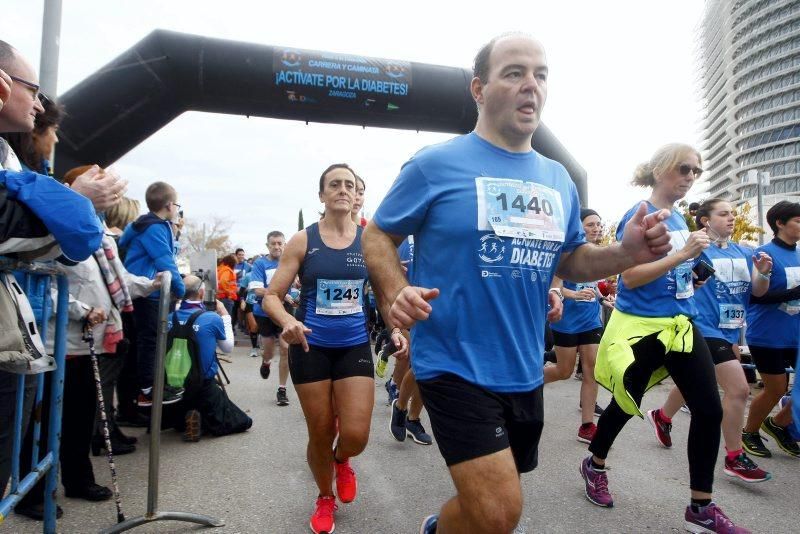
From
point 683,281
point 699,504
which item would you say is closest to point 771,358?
point 683,281

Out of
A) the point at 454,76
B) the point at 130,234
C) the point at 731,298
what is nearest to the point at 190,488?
the point at 130,234

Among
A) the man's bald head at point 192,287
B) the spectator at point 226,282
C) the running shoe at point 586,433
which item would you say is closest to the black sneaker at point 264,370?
the man's bald head at point 192,287

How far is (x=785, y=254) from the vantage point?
4750mm

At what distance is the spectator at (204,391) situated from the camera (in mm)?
4719

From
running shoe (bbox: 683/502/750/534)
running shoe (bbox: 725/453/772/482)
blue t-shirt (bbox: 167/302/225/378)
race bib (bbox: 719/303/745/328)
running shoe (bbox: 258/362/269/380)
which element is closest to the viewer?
running shoe (bbox: 683/502/750/534)

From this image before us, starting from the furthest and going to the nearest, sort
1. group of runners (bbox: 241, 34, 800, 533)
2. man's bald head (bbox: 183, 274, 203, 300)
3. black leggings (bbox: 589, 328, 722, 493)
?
man's bald head (bbox: 183, 274, 203, 300)
black leggings (bbox: 589, 328, 722, 493)
group of runners (bbox: 241, 34, 800, 533)

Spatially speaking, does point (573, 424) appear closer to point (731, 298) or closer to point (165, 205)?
point (731, 298)

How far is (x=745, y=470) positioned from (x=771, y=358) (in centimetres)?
127

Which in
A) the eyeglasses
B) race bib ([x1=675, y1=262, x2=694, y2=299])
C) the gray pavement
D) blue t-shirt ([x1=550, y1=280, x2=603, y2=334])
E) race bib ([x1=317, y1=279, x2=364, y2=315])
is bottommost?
the gray pavement

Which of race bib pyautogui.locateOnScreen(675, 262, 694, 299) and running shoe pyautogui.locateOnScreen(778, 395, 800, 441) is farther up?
race bib pyautogui.locateOnScreen(675, 262, 694, 299)

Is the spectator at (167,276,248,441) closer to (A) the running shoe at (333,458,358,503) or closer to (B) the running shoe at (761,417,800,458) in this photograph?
(A) the running shoe at (333,458,358,503)

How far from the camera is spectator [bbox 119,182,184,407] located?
4.54 metres

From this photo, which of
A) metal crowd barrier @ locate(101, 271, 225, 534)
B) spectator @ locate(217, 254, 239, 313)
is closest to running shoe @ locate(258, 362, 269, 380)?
metal crowd barrier @ locate(101, 271, 225, 534)

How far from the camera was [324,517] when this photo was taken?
293cm
